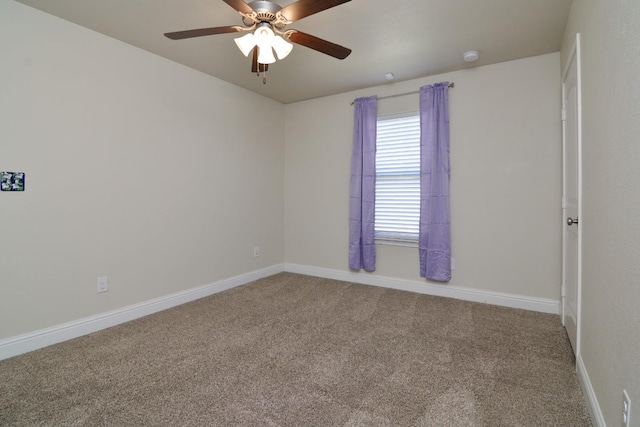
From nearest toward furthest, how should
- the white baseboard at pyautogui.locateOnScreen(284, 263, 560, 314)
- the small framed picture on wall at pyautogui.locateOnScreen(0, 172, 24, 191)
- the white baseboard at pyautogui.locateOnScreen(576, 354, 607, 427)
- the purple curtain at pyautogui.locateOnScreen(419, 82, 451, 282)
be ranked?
the white baseboard at pyautogui.locateOnScreen(576, 354, 607, 427) → the small framed picture on wall at pyautogui.locateOnScreen(0, 172, 24, 191) → the white baseboard at pyautogui.locateOnScreen(284, 263, 560, 314) → the purple curtain at pyautogui.locateOnScreen(419, 82, 451, 282)

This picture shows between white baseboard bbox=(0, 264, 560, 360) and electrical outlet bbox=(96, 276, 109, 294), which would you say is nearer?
white baseboard bbox=(0, 264, 560, 360)

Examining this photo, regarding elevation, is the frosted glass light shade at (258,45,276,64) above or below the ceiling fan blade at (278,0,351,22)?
below

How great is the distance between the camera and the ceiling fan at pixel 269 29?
1737 mm

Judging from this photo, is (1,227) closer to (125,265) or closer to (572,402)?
(125,265)

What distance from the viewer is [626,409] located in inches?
44.2

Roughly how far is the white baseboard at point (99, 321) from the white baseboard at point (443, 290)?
1.28 meters

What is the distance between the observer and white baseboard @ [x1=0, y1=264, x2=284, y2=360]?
2.25 meters

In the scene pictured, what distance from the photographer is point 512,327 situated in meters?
2.70

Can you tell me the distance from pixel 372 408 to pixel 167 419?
42.6 inches

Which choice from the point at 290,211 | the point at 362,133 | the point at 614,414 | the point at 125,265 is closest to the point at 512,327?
the point at 614,414

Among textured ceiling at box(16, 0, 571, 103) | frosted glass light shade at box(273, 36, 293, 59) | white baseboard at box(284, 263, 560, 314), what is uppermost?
textured ceiling at box(16, 0, 571, 103)

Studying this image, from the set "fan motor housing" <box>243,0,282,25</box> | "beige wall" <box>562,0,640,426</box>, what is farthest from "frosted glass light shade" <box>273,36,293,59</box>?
"beige wall" <box>562,0,640,426</box>

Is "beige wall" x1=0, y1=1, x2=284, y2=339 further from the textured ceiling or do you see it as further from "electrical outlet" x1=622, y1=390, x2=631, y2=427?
"electrical outlet" x1=622, y1=390, x2=631, y2=427

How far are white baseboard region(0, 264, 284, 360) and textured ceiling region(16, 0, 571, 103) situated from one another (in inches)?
97.6
